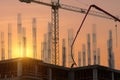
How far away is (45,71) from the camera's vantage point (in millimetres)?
139875

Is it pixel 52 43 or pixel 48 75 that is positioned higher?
pixel 52 43

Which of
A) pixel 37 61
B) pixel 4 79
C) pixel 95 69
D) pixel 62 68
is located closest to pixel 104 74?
pixel 95 69

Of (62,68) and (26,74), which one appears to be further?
(62,68)

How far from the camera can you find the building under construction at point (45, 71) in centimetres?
12812

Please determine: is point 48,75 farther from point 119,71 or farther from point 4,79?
point 119,71

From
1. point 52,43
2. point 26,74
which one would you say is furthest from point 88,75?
point 52,43

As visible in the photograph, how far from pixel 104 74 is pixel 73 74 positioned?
40.7 feet

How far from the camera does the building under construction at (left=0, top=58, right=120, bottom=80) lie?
128125 mm

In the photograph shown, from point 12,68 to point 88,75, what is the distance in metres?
31.6

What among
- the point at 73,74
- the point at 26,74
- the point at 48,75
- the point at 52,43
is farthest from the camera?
the point at 52,43

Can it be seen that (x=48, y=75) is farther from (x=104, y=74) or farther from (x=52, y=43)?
(x=52, y=43)

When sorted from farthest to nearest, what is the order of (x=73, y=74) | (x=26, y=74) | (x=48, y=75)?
(x=73, y=74), (x=48, y=75), (x=26, y=74)

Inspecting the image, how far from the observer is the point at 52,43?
183m

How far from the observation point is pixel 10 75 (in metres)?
131
